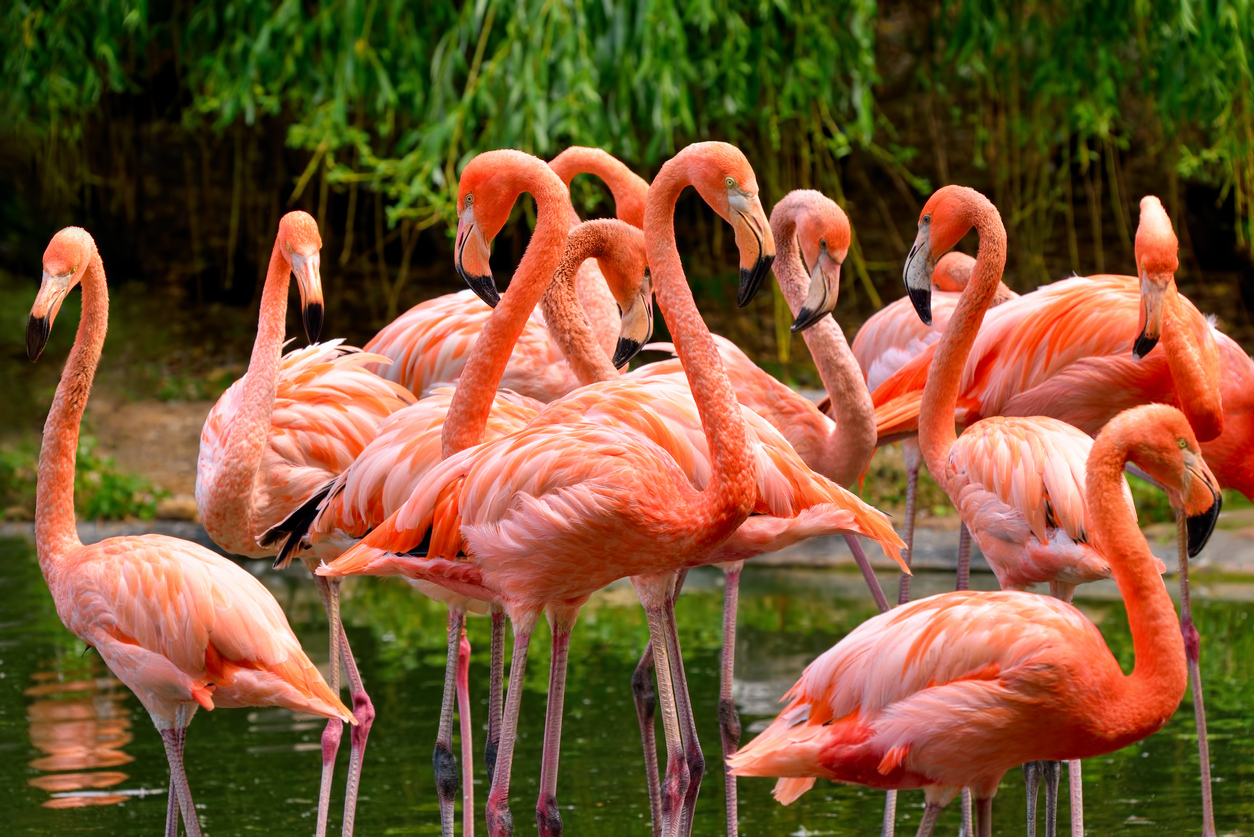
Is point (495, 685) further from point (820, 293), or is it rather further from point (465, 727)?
point (820, 293)

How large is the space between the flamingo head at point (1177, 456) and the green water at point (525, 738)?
1.26 m

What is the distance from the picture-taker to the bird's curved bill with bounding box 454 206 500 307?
340 cm

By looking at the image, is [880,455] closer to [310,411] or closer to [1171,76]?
[1171,76]

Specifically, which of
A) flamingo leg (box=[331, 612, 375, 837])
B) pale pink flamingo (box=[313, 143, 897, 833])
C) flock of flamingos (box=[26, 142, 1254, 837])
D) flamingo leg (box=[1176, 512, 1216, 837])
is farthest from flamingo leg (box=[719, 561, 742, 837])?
flamingo leg (box=[1176, 512, 1216, 837])

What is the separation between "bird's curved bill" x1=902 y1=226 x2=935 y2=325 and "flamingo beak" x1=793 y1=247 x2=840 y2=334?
177 millimetres

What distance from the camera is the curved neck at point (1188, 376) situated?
12.1ft

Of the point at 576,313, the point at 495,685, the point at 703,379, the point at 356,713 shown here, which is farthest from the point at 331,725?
the point at 703,379

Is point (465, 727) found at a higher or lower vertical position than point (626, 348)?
lower

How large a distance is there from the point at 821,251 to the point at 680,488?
1082 millimetres

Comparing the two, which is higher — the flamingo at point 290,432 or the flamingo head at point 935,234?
the flamingo head at point 935,234

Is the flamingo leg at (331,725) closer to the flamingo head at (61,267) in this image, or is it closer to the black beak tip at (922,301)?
the flamingo head at (61,267)

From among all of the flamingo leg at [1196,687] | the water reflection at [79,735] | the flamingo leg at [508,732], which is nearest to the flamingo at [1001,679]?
the flamingo leg at [508,732]

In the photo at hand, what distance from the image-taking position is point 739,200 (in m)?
3.03

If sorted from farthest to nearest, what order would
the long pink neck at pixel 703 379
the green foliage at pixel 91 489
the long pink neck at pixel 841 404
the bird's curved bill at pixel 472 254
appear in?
the green foliage at pixel 91 489 < the long pink neck at pixel 841 404 < the bird's curved bill at pixel 472 254 < the long pink neck at pixel 703 379
